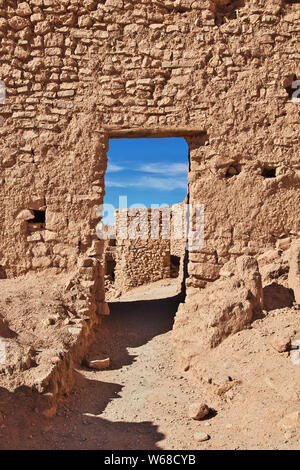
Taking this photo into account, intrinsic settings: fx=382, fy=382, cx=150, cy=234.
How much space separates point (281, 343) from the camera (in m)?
3.42

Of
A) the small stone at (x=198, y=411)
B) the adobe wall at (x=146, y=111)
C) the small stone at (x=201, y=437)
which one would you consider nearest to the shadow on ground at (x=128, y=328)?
the adobe wall at (x=146, y=111)

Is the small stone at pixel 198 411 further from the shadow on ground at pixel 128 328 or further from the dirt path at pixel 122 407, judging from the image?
the shadow on ground at pixel 128 328

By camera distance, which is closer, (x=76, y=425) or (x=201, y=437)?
(x=201, y=437)

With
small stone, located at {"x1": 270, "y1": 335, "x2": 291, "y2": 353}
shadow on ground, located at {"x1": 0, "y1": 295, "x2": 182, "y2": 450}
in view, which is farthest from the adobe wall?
shadow on ground, located at {"x1": 0, "y1": 295, "x2": 182, "y2": 450}

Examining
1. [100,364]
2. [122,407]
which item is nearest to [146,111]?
[100,364]

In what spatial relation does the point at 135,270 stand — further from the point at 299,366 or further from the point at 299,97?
the point at 299,366

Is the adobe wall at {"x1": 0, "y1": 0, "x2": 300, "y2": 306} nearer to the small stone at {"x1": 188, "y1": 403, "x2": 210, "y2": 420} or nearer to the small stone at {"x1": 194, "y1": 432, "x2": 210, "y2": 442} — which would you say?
the small stone at {"x1": 188, "y1": 403, "x2": 210, "y2": 420}

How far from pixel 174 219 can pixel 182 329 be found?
9454 millimetres

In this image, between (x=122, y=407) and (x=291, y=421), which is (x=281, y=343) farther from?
(x=122, y=407)

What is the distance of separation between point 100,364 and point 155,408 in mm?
955

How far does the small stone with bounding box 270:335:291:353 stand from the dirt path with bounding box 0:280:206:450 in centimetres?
89

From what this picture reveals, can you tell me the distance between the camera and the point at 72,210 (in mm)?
5000

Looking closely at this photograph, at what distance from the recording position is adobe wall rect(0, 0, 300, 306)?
490 cm
